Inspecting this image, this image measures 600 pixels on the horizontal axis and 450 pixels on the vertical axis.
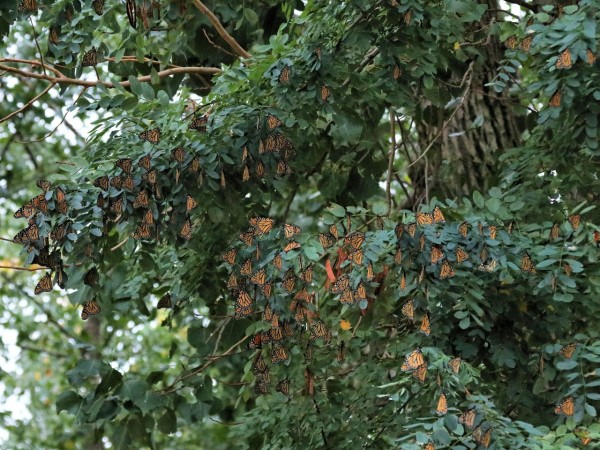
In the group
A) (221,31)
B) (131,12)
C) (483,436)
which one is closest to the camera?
(483,436)

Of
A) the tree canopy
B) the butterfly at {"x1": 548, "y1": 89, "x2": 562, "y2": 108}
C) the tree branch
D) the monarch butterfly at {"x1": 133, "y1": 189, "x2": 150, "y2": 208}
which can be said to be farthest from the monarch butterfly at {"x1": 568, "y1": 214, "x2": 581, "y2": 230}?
the tree branch

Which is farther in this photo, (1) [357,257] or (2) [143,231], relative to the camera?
(2) [143,231]

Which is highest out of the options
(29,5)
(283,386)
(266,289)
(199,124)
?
(29,5)

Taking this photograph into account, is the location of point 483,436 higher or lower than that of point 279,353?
lower

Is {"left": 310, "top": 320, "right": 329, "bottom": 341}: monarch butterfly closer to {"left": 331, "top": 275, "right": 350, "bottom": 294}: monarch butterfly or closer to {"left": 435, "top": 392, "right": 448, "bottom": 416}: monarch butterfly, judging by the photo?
{"left": 331, "top": 275, "right": 350, "bottom": 294}: monarch butterfly

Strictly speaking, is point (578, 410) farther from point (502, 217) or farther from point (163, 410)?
point (163, 410)

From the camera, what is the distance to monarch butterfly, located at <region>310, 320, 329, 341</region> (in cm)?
345

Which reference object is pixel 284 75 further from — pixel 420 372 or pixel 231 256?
pixel 420 372

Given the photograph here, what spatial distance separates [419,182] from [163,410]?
1615 millimetres

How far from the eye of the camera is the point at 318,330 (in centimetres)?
345

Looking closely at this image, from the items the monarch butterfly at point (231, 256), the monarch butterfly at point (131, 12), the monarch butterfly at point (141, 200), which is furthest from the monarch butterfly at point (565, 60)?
the monarch butterfly at point (131, 12)

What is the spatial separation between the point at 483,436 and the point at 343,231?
0.96m

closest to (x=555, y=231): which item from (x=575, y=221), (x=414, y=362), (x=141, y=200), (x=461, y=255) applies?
(x=575, y=221)

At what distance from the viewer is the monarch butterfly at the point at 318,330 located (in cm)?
345
